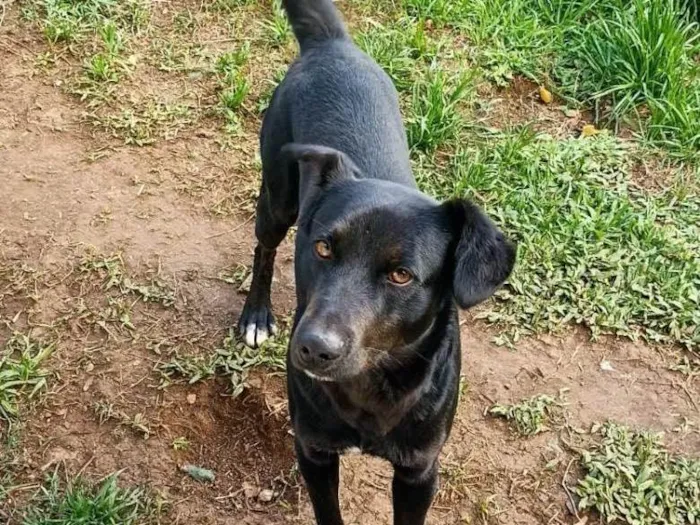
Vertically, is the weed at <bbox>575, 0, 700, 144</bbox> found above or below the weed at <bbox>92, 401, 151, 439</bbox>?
above

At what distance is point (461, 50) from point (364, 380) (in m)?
3.42

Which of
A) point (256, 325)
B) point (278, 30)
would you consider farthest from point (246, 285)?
point (278, 30)

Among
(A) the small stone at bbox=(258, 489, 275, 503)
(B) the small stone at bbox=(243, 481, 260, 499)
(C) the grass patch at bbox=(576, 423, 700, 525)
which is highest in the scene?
(C) the grass patch at bbox=(576, 423, 700, 525)

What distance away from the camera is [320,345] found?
8.55ft

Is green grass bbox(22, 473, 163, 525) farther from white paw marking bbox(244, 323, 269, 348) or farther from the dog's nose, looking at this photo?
the dog's nose

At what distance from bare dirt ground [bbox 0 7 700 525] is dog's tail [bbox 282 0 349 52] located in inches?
46.5

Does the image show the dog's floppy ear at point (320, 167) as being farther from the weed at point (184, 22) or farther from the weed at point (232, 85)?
the weed at point (184, 22)

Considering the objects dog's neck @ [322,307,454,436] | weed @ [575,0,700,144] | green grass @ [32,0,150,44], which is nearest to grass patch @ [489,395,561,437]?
dog's neck @ [322,307,454,436]

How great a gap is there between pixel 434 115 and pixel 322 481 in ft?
8.33

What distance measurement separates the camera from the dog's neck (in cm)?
296

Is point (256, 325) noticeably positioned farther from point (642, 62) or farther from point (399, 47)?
point (642, 62)

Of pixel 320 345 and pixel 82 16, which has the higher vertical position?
pixel 320 345

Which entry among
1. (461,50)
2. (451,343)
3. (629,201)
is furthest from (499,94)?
(451,343)

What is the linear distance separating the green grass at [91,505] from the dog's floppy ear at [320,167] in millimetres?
1424
